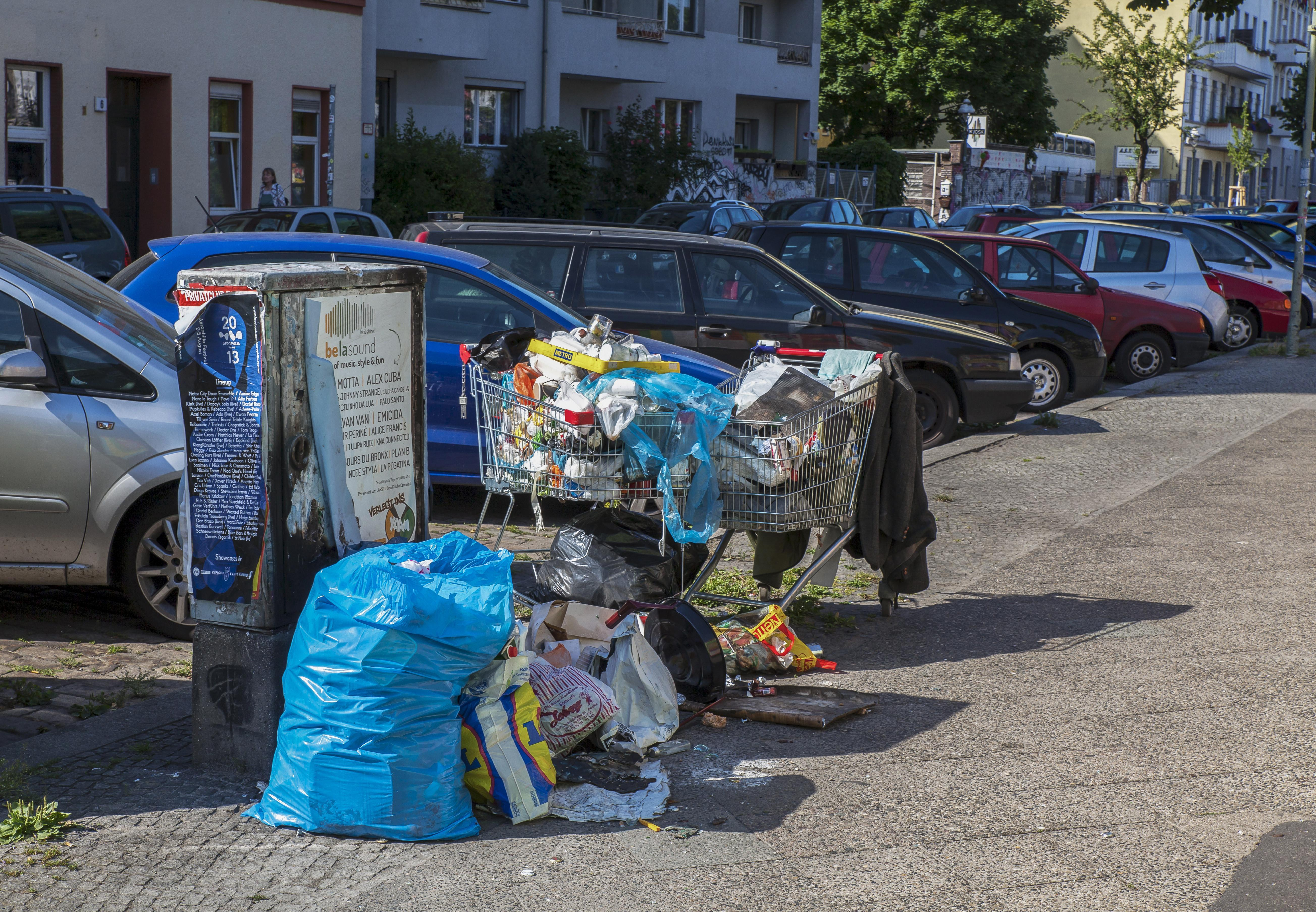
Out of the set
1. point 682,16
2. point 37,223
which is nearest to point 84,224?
point 37,223

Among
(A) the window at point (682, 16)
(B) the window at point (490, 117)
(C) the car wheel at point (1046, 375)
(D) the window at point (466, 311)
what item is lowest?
(C) the car wheel at point (1046, 375)

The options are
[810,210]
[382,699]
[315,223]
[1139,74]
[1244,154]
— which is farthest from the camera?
[1244,154]

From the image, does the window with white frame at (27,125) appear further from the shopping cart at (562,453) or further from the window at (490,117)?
the shopping cart at (562,453)

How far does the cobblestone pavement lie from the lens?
377 centimetres

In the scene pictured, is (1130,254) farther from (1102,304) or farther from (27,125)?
(27,125)

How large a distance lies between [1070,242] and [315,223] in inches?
392

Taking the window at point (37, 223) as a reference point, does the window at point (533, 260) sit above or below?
below

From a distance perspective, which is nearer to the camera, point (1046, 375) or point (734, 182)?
point (1046, 375)

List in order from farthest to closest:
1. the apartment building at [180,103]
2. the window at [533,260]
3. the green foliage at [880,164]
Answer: the green foliage at [880,164] → the apartment building at [180,103] → the window at [533,260]

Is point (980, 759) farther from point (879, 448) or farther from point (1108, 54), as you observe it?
point (1108, 54)

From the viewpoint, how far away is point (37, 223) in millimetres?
15617

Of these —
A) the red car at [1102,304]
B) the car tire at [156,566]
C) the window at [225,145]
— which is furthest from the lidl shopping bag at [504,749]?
the window at [225,145]

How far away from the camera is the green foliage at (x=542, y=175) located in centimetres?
3186

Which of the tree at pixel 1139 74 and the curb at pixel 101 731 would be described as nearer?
the curb at pixel 101 731
